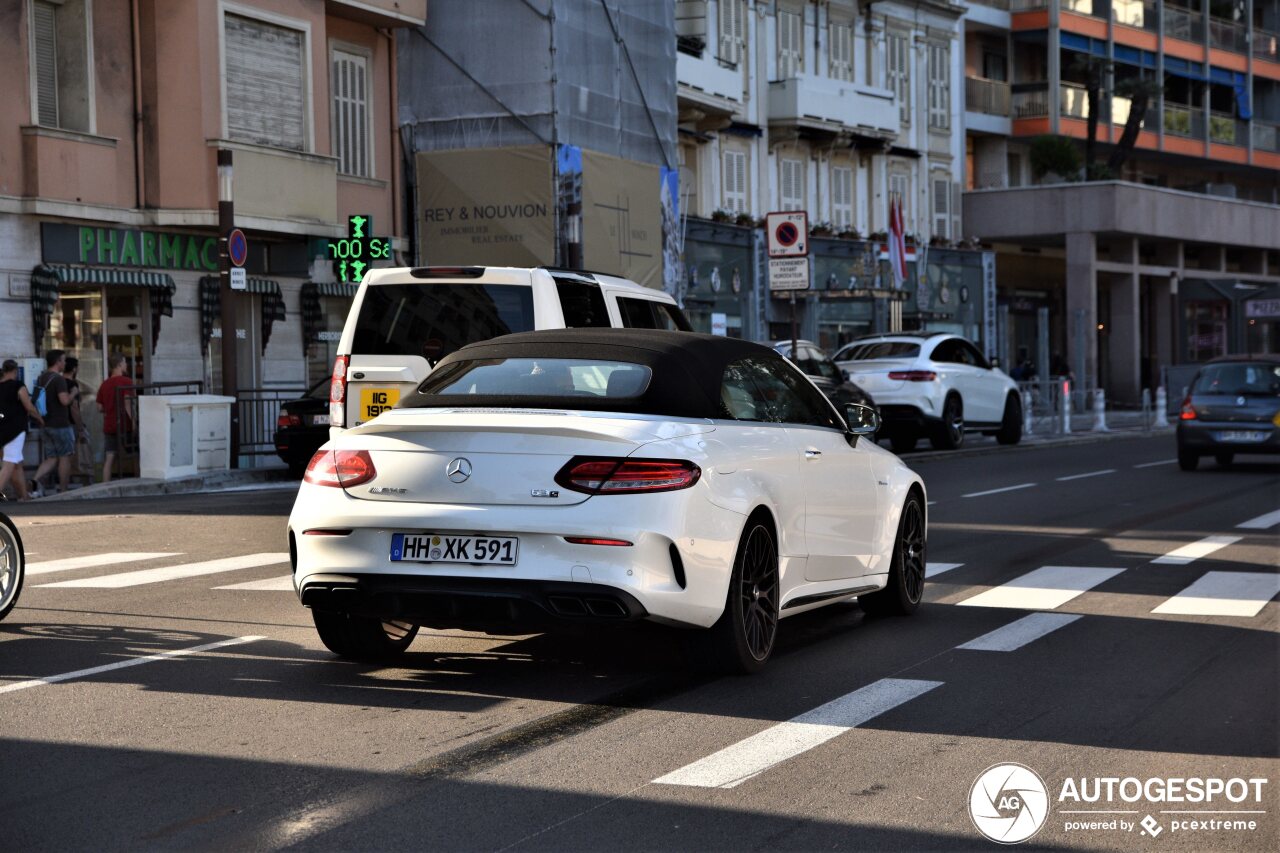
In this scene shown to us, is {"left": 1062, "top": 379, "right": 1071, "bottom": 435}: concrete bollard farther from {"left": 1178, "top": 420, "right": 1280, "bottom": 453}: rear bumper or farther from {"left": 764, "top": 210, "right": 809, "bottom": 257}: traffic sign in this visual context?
{"left": 1178, "top": 420, "right": 1280, "bottom": 453}: rear bumper

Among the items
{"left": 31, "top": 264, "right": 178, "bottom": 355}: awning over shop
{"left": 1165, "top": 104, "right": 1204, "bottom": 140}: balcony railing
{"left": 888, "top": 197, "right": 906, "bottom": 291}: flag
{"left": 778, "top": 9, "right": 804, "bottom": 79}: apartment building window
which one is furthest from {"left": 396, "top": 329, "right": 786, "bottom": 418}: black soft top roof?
{"left": 1165, "top": 104, "right": 1204, "bottom": 140}: balcony railing

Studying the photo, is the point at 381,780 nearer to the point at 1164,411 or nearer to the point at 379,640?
the point at 379,640

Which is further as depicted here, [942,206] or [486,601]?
[942,206]

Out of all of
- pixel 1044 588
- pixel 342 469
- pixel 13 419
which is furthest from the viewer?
pixel 13 419

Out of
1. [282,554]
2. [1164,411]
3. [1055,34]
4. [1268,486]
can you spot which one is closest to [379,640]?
[282,554]

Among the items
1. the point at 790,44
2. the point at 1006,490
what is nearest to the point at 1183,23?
the point at 790,44

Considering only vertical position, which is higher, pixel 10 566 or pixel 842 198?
pixel 842 198

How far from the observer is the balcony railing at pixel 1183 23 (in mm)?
62344

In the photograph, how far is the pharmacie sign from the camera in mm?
24875

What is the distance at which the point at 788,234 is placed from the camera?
27.0 meters

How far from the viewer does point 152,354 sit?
26.7m

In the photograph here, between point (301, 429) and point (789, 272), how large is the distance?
7.75 metres

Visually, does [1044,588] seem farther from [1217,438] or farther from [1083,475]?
[1217,438]

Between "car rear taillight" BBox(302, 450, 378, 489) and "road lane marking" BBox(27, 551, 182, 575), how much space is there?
5.41m
